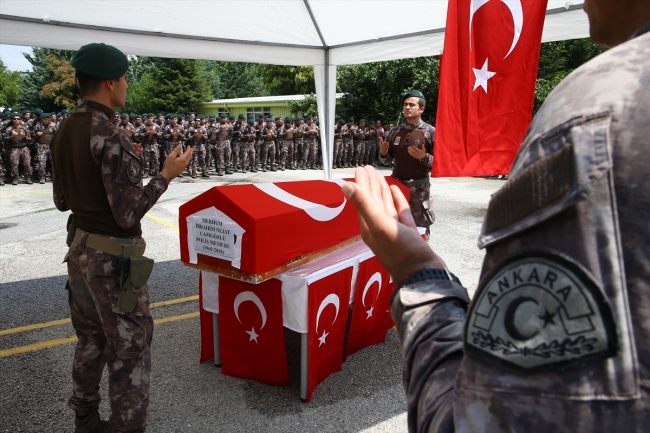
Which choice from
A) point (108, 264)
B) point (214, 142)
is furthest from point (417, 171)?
point (214, 142)

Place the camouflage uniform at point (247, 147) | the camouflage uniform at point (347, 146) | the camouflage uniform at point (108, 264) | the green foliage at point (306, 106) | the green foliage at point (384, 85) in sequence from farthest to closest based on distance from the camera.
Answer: the green foliage at point (306, 106), the green foliage at point (384, 85), the camouflage uniform at point (347, 146), the camouflage uniform at point (247, 147), the camouflage uniform at point (108, 264)

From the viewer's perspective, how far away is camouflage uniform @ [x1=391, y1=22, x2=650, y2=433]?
441 millimetres

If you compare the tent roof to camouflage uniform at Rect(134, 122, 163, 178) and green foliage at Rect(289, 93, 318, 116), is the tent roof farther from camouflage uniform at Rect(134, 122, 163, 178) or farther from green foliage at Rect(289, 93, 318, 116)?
green foliage at Rect(289, 93, 318, 116)

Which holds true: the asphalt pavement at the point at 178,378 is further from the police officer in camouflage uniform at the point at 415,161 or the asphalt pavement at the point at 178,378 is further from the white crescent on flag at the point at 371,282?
the police officer in camouflage uniform at the point at 415,161

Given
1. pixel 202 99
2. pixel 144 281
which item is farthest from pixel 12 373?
pixel 202 99

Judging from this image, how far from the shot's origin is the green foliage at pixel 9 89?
35.4 meters

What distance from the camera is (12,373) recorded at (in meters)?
3.22

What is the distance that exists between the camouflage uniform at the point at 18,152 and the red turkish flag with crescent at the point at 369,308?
42.1 ft

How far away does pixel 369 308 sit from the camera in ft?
11.9

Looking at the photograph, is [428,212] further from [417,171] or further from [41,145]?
[41,145]

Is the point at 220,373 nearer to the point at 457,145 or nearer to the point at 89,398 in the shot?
the point at 89,398

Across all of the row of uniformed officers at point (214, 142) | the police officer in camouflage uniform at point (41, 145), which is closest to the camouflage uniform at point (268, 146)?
the row of uniformed officers at point (214, 142)

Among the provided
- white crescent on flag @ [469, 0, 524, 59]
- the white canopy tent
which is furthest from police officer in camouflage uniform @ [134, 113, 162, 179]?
white crescent on flag @ [469, 0, 524, 59]

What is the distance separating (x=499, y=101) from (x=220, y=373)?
250 cm
